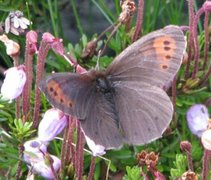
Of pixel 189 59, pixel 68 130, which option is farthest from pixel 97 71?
pixel 189 59

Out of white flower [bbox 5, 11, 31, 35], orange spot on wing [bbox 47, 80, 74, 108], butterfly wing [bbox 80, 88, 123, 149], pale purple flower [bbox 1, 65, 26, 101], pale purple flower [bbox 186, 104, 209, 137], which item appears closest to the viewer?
orange spot on wing [bbox 47, 80, 74, 108]

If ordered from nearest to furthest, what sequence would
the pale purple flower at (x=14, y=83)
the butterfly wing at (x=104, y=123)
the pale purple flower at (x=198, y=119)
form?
the butterfly wing at (x=104, y=123) → the pale purple flower at (x=14, y=83) → the pale purple flower at (x=198, y=119)

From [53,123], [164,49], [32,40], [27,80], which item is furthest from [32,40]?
[164,49]

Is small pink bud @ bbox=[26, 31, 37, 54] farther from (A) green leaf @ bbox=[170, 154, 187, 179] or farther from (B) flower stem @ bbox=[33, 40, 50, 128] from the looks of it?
(A) green leaf @ bbox=[170, 154, 187, 179]

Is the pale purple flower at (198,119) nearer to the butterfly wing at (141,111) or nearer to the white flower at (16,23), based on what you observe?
the butterfly wing at (141,111)

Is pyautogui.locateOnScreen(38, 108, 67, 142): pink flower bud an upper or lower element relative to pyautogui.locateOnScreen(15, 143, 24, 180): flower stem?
upper

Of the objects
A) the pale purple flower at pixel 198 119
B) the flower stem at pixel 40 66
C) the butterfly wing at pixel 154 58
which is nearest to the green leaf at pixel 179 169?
the butterfly wing at pixel 154 58

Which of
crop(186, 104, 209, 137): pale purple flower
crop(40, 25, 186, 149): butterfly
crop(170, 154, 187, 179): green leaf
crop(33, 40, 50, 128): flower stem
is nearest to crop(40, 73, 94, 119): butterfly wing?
crop(40, 25, 186, 149): butterfly
